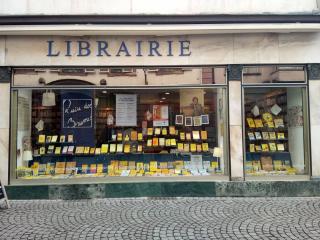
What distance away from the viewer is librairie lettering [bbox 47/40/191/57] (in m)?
8.51

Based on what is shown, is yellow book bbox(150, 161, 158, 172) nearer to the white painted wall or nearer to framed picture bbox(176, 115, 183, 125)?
framed picture bbox(176, 115, 183, 125)

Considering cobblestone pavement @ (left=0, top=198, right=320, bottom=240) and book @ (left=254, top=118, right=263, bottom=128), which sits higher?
book @ (left=254, top=118, right=263, bottom=128)

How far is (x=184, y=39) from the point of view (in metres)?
8.59

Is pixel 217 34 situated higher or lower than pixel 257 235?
higher

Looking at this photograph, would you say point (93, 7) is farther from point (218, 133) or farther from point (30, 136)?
point (218, 133)

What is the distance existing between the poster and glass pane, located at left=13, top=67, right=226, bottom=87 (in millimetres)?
715

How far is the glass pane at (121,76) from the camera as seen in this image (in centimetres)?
863

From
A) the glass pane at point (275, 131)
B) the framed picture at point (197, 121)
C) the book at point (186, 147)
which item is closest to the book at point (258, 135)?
the glass pane at point (275, 131)

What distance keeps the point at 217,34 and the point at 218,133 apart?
2.42m

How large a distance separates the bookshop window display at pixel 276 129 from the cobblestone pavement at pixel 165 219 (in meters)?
1.09

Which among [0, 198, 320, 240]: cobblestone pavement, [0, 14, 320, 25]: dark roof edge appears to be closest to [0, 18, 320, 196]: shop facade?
[0, 14, 320, 25]: dark roof edge

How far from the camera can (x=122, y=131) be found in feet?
29.9

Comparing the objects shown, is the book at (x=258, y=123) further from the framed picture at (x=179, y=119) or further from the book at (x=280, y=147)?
the framed picture at (x=179, y=119)

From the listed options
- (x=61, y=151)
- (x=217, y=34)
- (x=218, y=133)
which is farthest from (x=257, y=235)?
(x=61, y=151)
